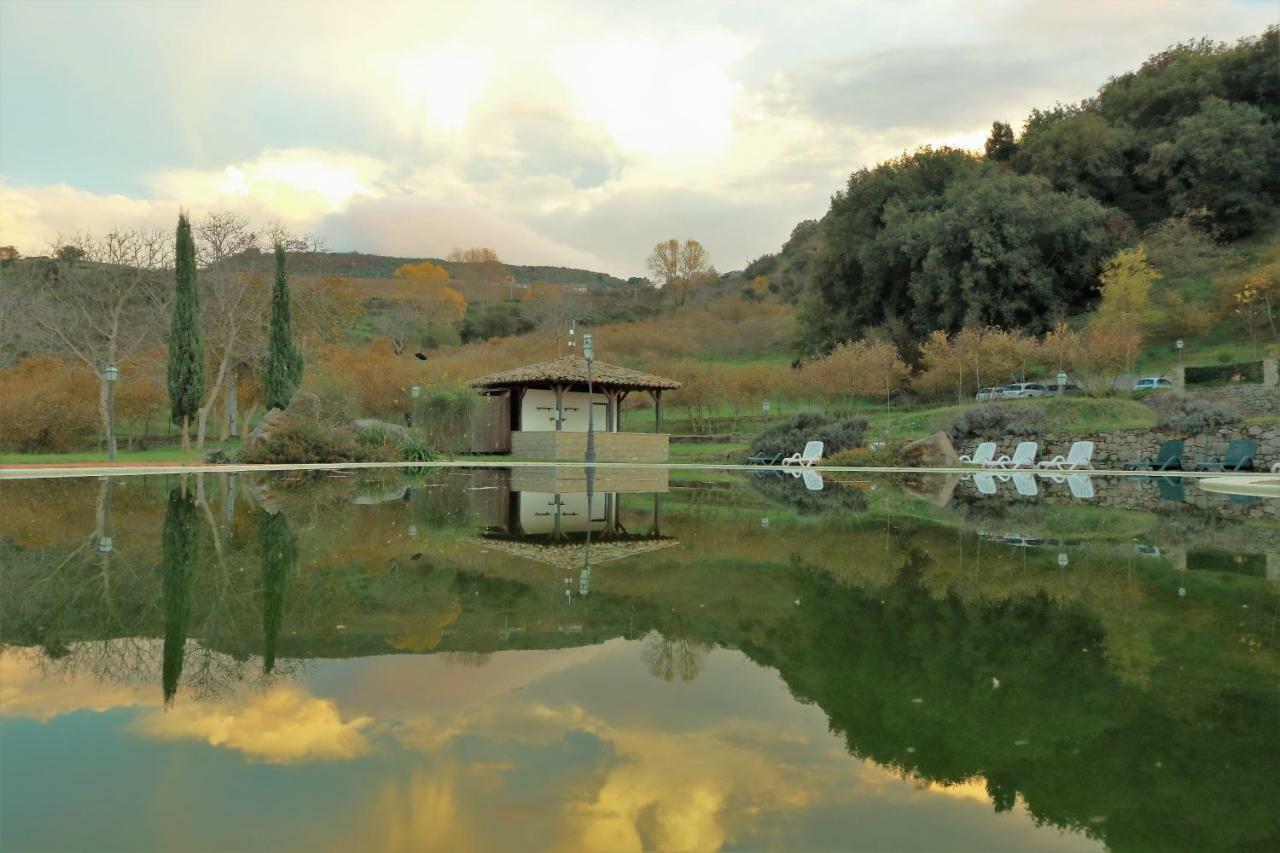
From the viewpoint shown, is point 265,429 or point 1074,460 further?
point 265,429

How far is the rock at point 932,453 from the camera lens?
24391 mm

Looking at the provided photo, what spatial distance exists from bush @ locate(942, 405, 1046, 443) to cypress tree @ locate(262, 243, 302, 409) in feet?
69.6

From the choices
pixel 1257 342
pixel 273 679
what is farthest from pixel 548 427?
pixel 1257 342

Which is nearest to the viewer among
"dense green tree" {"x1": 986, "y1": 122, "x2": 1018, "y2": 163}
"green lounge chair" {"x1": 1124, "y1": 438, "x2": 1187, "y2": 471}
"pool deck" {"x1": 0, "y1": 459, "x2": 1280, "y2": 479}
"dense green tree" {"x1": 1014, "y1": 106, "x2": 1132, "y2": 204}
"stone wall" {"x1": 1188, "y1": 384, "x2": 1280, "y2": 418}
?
"pool deck" {"x1": 0, "y1": 459, "x2": 1280, "y2": 479}

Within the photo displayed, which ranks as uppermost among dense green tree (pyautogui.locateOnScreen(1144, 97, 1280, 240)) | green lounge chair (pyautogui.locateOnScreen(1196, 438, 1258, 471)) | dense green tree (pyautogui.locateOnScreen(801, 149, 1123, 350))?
dense green tree (pyautogui.locateOnScreen(1144, 97, 1280, 240))

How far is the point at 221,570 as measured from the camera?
6.85 m

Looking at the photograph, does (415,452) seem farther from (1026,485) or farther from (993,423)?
(993,423)

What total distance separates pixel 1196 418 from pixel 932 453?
6.81m

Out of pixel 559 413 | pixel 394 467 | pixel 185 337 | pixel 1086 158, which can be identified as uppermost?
pixel 1086 158

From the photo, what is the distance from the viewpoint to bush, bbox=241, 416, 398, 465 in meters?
23.1

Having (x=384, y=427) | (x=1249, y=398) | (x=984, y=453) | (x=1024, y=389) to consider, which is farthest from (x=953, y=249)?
(x=384, y=427)

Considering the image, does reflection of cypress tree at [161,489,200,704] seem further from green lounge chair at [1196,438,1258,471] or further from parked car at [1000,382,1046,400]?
parked car at [1000,382,1046,400]

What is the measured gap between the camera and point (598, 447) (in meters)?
29.7

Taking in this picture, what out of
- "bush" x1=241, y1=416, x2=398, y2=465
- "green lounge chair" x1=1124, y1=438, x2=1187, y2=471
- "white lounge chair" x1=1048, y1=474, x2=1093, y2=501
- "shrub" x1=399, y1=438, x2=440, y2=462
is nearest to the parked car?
"green lounge chair" x1=1124, y1=438, x2=1187, y2=471
